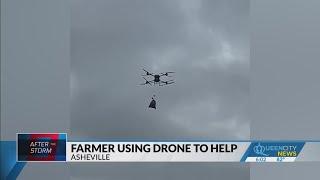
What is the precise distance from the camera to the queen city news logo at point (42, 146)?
19.2 metres

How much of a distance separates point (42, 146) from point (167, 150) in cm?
476

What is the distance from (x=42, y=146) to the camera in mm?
19375

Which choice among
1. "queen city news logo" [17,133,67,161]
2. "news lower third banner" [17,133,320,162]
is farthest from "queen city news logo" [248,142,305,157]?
"queen city news logo" [17,133,67,161]

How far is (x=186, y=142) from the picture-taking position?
19078mm

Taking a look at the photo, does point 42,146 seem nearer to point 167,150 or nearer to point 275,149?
point 167,150

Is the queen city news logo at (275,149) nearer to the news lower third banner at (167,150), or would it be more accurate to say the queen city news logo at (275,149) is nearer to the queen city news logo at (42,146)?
the news lower third banner at (167,150)

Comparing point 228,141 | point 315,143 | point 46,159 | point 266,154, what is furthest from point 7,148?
point 315,143

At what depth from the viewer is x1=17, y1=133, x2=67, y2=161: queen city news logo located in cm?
1922

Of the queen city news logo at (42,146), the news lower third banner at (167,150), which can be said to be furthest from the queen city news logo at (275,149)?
the queen city news logo at (42,146)

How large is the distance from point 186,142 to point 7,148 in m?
6.74

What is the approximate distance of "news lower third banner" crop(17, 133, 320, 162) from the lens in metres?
19.1

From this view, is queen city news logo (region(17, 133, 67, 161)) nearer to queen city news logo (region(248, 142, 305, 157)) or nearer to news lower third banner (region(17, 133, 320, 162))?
news lower third banner (region(17, 133, 320, 162))

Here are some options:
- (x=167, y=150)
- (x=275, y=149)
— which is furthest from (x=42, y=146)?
(x=275, y=149)

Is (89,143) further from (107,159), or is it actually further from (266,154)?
(266,154)
